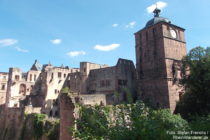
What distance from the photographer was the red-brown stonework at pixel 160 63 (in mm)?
27828

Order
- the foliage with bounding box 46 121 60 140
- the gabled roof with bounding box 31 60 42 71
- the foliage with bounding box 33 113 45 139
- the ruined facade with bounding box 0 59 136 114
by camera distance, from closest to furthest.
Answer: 1. the foliage with bounding box 46 121 60 140
2. the foliage with bounding box 33 113 45 139
3. the ruined facade with bounding box 0 59 136 114
4. the gabled roof with bounding box 31 60 42 71

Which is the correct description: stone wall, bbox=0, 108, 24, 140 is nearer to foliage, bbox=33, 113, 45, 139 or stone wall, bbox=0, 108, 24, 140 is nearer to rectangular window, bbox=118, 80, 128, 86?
foliage, bbox=33, 113, 45, 139

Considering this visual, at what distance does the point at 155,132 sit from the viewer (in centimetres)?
436

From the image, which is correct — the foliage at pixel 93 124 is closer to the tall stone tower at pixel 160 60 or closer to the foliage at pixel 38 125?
the foliage at pixel 38 125

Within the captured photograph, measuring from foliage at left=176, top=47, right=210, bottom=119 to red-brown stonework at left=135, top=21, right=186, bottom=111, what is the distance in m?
2.93

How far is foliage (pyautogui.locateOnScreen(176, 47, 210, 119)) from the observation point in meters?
22.2

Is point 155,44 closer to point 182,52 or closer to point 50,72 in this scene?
point 182,52

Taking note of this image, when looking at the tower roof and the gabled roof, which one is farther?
the gabled roof

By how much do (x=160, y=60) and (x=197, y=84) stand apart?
7.90 meters

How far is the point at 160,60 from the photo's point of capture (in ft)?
96.2

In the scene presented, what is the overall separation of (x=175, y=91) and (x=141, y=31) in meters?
12.2

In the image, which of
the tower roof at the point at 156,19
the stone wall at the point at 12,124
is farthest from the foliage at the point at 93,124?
the tower roof at the point at 156,19

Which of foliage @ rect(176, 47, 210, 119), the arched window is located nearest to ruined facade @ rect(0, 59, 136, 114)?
the arched window

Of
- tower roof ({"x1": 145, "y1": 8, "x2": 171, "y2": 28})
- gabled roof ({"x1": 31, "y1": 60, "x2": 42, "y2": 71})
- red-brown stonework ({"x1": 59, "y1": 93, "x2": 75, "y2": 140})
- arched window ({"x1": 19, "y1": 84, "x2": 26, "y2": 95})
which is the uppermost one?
tower roof ({"x1": 145, "y1": 8, "x2": 171, "y2": 28})
